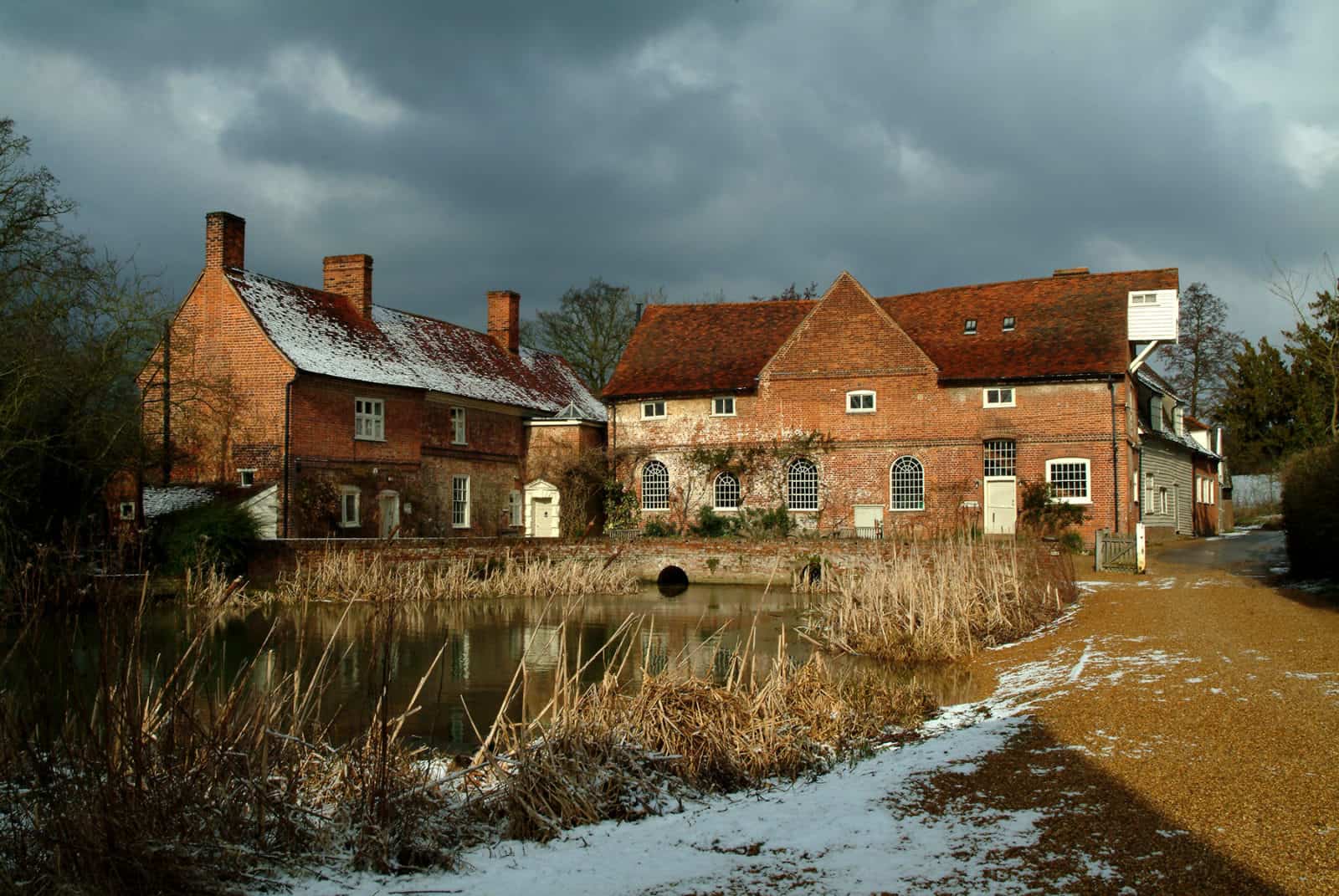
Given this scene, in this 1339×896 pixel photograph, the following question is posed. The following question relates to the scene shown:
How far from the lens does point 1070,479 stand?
28.6 m

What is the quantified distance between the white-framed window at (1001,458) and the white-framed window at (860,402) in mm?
3481

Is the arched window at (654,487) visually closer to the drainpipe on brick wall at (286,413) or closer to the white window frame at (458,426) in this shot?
the white window frame at (458,426)

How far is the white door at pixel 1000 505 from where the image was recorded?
2905 centimetres

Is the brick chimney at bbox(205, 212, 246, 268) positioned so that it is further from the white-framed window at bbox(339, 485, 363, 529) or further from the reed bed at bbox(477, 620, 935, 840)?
the reed bed at bbox(477, 620, 935, 840)

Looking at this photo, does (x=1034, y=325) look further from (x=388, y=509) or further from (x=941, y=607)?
(x=941, y=607)

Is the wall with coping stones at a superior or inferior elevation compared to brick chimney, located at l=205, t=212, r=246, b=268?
inferior

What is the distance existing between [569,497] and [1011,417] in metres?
13.9

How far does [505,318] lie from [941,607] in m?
29.9

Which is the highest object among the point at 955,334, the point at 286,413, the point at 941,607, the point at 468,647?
the point at 955,334

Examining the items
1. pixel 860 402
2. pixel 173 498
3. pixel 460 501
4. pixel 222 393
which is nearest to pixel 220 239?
pixel 222 393

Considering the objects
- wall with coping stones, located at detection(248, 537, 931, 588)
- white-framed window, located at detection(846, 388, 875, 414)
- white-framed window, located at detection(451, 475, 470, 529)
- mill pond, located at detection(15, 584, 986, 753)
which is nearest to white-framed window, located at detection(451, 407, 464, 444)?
white-framed window, located at detection(451, 475, 470, 529)

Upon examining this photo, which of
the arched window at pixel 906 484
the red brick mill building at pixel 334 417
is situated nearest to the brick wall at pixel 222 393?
the red brick mill building at pixel 334 417

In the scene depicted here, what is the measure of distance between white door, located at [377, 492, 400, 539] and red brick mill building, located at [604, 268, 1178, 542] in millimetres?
7102

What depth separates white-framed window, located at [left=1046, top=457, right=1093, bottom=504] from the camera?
93.1 feet
